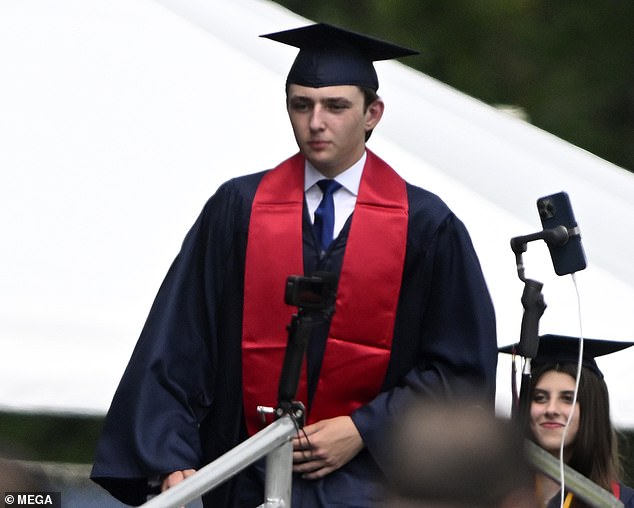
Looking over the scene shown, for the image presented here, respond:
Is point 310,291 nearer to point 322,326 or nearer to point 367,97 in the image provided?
point 322,326

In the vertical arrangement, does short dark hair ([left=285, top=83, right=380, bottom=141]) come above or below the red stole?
above

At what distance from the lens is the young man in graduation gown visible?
13.4 ft

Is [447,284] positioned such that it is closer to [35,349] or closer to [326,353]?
[326,353]

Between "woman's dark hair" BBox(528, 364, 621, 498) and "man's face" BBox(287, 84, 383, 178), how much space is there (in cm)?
114

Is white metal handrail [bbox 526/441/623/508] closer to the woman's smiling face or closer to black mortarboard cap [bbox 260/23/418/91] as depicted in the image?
the woman's smiling face

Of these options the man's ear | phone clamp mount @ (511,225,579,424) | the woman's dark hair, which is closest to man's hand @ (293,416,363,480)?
phone clamp mount @ (511,225,579,424)

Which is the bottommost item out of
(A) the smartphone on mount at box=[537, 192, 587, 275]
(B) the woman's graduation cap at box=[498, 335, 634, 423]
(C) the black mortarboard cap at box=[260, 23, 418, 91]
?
(B) the woman's graduation cap at box=[498, 335, 634, 423]

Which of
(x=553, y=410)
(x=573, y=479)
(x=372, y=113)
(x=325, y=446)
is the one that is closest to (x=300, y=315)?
(x=325, y=446)

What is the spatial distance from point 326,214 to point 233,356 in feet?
1.36

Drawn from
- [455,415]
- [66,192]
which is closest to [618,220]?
[66,192]

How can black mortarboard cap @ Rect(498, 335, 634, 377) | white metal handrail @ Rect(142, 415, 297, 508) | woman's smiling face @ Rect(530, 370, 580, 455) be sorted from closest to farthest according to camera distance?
white metal handrail @ Rect(142, 415, 297, 508)
woman's smiling face @ Rect(530, 370, 580, 455)
black mortarboard cap @ Rect(498, 335, 634, 377)

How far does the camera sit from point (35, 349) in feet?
16.0

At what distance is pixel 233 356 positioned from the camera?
4.23m

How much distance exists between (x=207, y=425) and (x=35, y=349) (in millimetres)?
810
